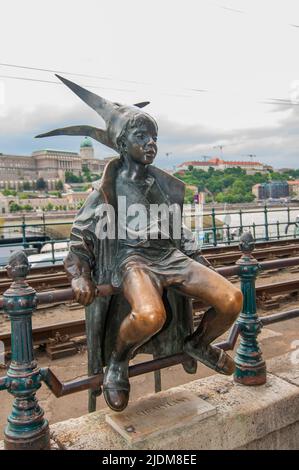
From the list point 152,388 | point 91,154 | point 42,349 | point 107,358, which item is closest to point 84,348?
point 42,349

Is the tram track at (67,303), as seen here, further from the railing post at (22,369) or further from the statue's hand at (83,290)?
the railing post at (22,369)

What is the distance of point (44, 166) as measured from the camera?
5098 inches

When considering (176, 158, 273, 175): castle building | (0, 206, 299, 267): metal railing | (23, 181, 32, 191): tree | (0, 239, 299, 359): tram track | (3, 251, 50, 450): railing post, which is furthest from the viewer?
(23, 181, 32, 191): tree

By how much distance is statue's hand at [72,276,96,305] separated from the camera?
2314 mm

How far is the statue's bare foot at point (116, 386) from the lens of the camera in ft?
7.74

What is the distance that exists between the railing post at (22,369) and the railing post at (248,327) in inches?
56.2

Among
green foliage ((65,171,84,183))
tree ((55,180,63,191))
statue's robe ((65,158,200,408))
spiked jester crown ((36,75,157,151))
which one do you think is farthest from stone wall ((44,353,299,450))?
green foliage ((65,171,84,183))

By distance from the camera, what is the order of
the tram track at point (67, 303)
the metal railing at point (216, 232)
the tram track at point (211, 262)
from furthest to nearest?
the metal railing at point (216, 232) → the tram track at point (211, 262) → the tram track at point (67, 303)

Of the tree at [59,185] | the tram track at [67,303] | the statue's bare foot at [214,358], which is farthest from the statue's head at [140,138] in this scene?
the tree at [59,185]

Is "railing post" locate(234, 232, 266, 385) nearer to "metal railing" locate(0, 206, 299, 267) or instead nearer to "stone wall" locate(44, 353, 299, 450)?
"stone wall" locate(44, 353, 299, 450)

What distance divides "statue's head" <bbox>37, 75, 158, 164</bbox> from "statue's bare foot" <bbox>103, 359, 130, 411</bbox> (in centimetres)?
122

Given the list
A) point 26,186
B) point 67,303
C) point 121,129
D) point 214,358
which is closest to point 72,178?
point 26,186

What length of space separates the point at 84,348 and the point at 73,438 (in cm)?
343
